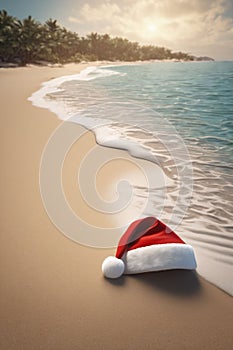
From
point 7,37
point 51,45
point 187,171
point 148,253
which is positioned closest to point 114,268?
point 148,253

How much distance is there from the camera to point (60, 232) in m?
2.46

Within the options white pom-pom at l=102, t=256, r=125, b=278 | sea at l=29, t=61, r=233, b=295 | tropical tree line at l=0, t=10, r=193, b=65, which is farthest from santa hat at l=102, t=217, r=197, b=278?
tropical tree line at l=0, t=10, r=193, b=65

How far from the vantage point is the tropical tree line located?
120 feet

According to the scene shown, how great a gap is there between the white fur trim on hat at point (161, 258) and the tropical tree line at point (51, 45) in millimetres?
39985

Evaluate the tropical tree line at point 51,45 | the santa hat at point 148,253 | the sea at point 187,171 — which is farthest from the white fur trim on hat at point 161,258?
the tropical tree line at point 51,45

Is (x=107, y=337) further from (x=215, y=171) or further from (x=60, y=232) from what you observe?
(x=215, y=171)

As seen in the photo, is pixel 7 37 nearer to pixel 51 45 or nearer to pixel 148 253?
pixel 51 45

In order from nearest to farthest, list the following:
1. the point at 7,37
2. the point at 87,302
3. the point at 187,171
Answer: the point at 87,302 < the point at 187,171 < the point at 7,37

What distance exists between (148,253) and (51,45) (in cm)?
4992

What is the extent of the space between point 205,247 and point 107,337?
131 cm

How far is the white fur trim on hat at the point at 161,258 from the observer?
1841 millimetres

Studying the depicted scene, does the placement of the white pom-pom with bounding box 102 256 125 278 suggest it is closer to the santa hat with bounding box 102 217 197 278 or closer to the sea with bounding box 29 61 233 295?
the santa hat with bounding box 102 217 197 278

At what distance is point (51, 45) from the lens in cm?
4453

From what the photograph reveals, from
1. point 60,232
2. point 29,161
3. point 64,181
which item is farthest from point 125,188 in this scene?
point 29,161
